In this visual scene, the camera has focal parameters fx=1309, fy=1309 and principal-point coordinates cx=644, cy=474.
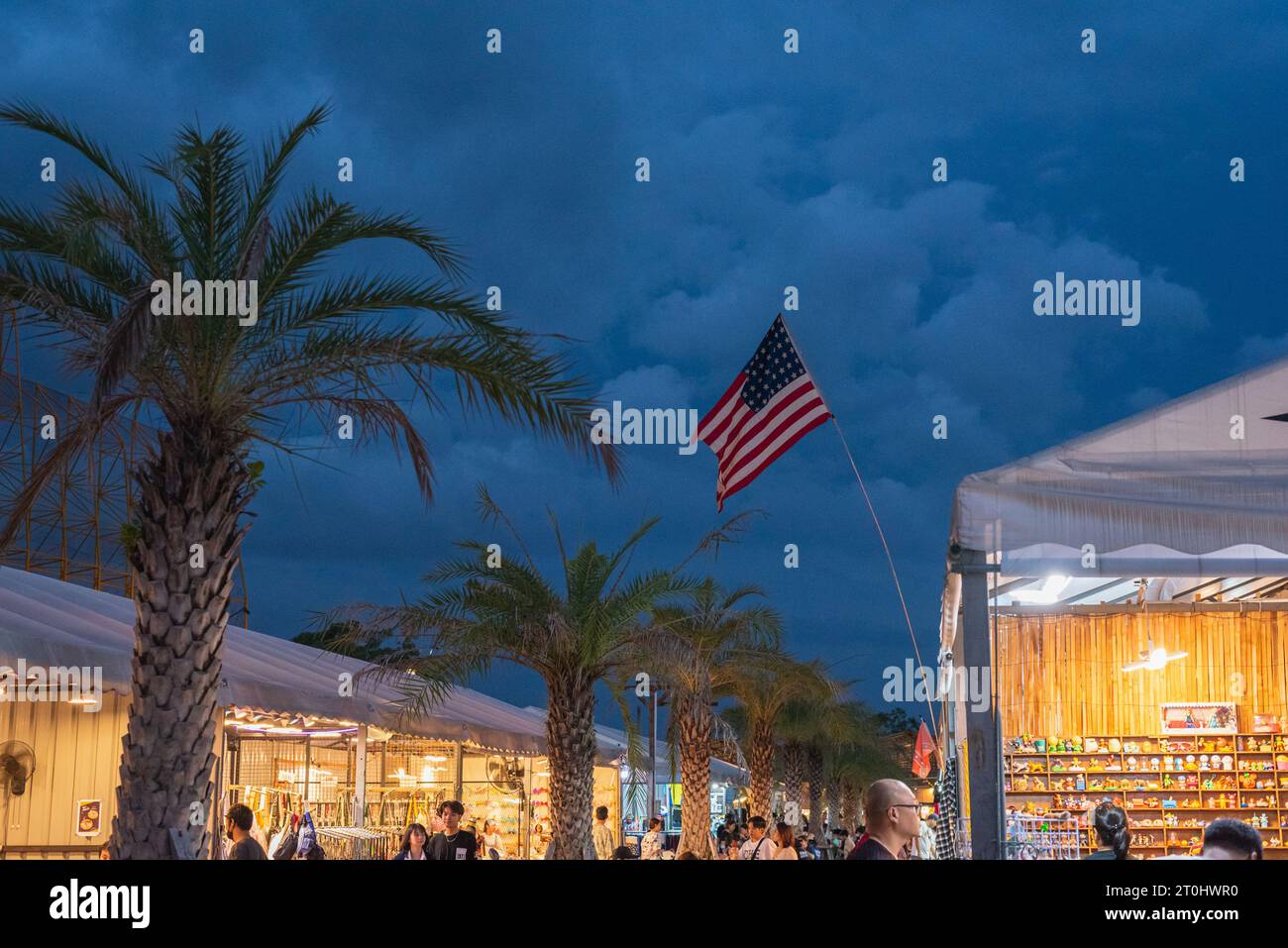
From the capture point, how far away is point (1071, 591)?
53.0ft

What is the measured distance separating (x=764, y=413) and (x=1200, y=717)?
8275mm

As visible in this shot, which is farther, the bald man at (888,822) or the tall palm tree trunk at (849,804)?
the tall palm tree trunk at (849,804)

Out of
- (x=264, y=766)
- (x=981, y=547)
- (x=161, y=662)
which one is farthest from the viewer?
(x=264, y=766)

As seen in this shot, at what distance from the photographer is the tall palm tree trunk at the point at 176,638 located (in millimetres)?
9656

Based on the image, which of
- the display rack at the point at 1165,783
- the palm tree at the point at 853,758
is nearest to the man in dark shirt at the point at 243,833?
the display rack at the point at 1165,783

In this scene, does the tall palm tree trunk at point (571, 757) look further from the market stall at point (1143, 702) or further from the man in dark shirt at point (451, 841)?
the market stall at point (1143, 702)

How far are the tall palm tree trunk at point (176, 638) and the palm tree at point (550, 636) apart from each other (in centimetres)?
874

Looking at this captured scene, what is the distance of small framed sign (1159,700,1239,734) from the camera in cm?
1639

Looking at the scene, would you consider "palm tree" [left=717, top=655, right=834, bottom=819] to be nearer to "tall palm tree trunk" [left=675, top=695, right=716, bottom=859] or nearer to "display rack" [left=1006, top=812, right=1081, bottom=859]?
"tall palm tree trunk" [left=675, top=695, right=716, bottom=859]

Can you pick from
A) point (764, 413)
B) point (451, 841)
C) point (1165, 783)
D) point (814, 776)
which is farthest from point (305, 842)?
point (814, 776)

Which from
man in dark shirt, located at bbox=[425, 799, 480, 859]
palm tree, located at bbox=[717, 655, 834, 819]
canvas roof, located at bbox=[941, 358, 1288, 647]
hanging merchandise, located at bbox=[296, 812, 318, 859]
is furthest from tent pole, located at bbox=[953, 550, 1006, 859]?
palm tree, located at bbox=[717, 655, 834, 819]
